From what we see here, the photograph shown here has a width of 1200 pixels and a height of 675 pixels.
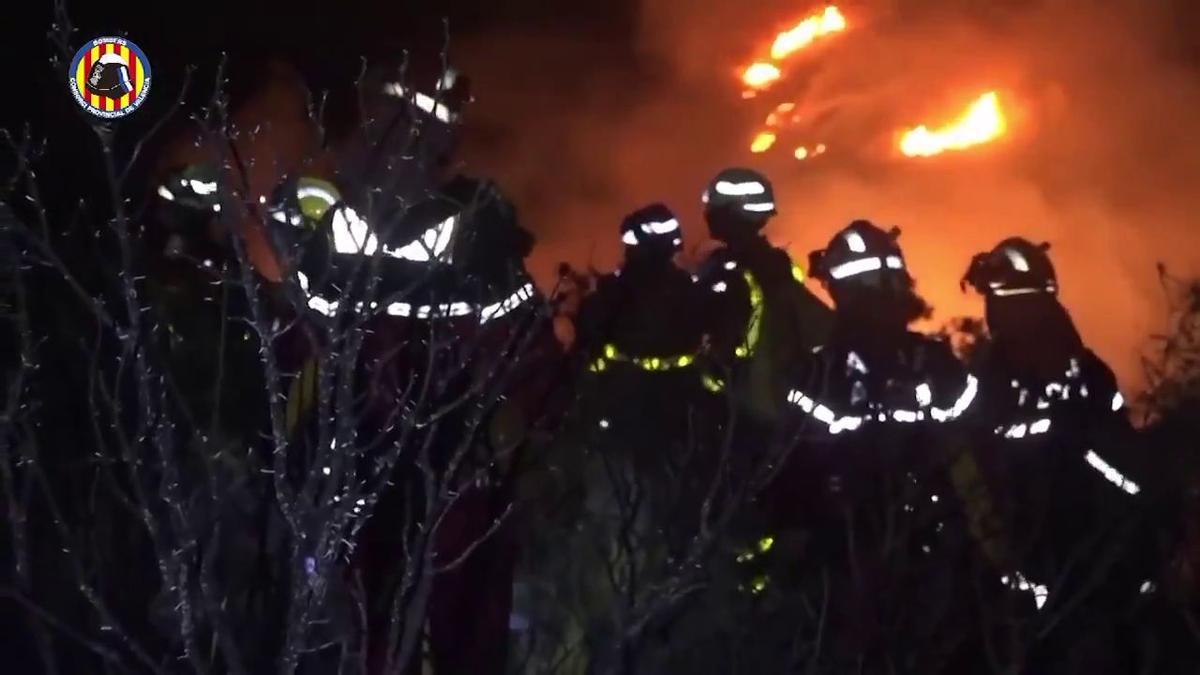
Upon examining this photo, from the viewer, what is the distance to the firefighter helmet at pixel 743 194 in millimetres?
5617

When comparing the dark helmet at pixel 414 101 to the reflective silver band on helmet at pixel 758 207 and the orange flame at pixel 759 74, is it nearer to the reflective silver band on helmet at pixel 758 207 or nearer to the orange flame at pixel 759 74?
the reflective silver band on helmet at pixel 758 207

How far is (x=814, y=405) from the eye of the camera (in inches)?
143

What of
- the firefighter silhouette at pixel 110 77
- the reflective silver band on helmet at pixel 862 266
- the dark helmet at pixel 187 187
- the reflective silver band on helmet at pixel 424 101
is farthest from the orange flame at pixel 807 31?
the reflective silver band on helmet at pixel 424 101

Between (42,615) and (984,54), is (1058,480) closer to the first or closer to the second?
(42,615)

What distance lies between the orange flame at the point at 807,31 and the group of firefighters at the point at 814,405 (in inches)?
314

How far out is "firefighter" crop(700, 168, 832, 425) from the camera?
16.8ft

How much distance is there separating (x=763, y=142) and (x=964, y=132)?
7.13 ft

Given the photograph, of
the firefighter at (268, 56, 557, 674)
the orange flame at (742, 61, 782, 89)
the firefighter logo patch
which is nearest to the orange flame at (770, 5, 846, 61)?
the orange flame at (742, 61, 782, 89)

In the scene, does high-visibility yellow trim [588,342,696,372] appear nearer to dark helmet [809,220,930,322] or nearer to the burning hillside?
dark helmet [809,220,930,322]

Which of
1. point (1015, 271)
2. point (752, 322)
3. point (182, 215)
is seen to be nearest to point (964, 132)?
point (1015, 271)

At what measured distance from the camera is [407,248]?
338 centimetres

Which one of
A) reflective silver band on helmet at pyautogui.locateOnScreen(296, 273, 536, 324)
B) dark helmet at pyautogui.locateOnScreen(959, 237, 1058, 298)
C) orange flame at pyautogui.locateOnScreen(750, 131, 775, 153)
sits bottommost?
reflective silver band on helmet at pyautogui.locateOnScreen(296, 273, 536, 324)

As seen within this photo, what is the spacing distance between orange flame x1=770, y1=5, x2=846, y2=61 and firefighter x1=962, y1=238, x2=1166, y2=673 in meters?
8.62

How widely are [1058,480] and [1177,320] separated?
1554 mm
